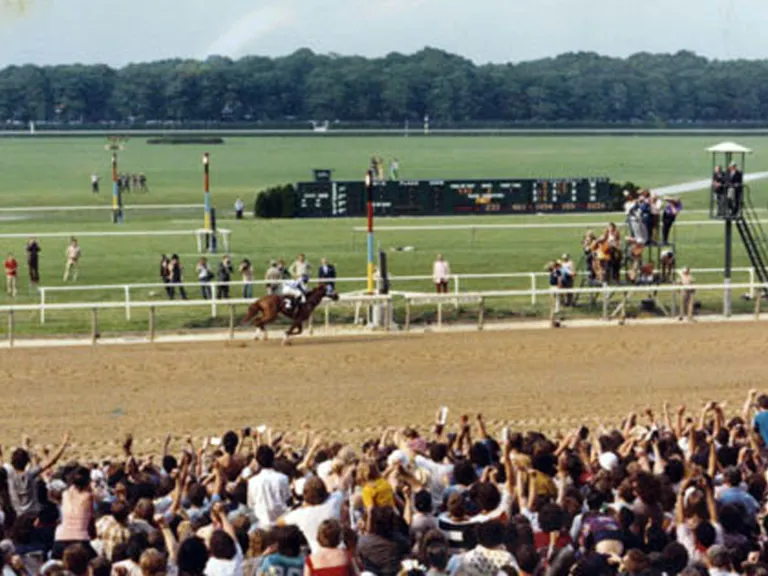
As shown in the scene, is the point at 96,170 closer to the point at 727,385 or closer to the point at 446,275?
the point at 446,275

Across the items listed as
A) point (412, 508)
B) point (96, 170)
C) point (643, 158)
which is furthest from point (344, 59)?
point (412, 508)

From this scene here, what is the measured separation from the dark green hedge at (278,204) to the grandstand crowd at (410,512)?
3113 cm

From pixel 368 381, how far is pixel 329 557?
33.7ft

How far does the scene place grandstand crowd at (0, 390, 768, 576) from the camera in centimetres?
633

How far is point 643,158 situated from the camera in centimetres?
9675

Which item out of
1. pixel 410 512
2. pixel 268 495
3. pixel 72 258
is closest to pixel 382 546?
pixel 410 512

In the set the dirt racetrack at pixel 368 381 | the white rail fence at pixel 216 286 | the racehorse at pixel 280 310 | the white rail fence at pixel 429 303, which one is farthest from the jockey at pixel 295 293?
the white rail fence at pixel 216 286

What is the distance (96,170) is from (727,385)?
68.1 meters

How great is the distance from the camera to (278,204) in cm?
4034

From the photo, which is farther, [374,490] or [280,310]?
[280,310]

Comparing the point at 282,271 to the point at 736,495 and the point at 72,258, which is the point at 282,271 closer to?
the point at 72,258

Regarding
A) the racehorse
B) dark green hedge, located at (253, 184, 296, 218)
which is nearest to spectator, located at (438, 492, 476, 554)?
the racehorse

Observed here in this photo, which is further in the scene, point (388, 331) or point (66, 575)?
point (388, 331)

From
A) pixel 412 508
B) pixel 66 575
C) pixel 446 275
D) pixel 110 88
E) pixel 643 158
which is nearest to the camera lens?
pixel 66 575
